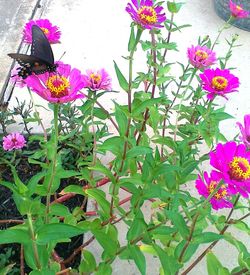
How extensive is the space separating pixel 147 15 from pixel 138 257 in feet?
2.32

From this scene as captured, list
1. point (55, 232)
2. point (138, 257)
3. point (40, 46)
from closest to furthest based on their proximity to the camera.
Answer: point (55, 232)
point (40, 46)
point (138, 257)

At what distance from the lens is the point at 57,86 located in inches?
35.6

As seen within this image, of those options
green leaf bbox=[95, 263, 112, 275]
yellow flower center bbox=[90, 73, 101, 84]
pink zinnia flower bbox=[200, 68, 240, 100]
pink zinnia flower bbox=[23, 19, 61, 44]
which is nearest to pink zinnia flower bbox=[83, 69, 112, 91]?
yellow flower center bbox=[90, 73, 101, 84]

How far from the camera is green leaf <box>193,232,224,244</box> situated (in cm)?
101

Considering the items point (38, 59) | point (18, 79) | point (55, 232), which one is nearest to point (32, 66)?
point (38, 59)

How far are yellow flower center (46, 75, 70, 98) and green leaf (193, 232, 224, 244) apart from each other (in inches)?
20.0

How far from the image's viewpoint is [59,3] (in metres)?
2.81

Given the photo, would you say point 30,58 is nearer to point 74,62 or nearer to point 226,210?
point 226,210

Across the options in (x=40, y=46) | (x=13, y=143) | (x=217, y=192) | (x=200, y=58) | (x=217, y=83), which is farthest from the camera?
(x=13, y=143)

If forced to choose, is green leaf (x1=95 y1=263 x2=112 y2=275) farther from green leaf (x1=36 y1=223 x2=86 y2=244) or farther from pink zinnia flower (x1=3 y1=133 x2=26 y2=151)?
pink zinnia flower (x1=3 y1=133 x2=26 y2=151)

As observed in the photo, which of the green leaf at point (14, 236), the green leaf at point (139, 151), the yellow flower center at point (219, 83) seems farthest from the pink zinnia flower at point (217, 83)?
the green leaf at point (14, 236)

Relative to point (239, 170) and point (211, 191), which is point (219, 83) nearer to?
point (211, 191)

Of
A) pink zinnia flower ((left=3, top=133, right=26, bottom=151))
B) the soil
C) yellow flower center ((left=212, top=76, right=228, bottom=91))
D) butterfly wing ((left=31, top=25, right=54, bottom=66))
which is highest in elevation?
yellow flower center ((left=212, top=76, right=228, bottom=91))

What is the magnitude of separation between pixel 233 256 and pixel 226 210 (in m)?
0.22
